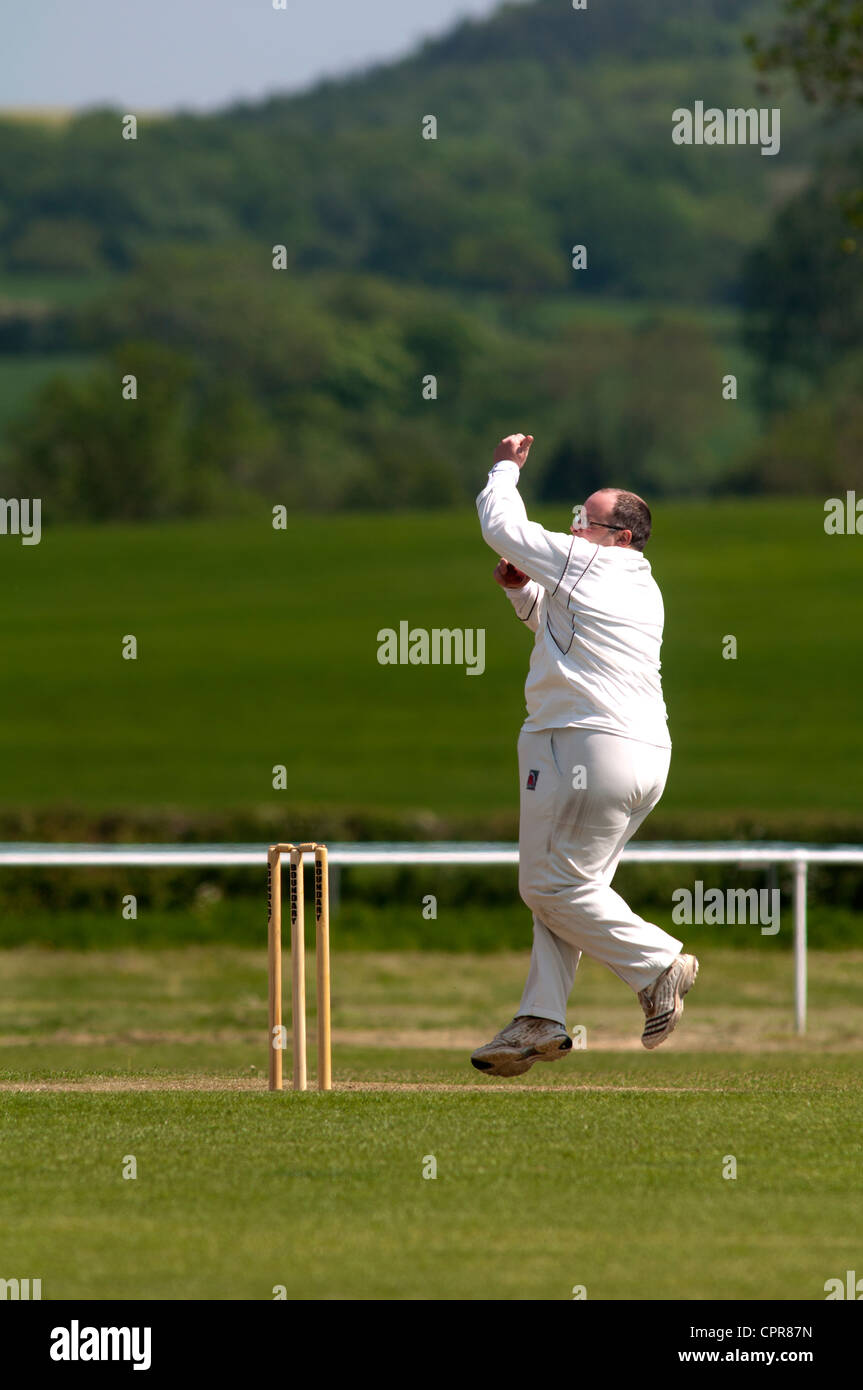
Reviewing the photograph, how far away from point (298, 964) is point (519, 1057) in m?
0.96

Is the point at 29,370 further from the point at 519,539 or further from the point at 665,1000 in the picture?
the point at 665,1000

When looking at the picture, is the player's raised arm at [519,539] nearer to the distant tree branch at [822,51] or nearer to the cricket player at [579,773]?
the cricket player at [579,773]

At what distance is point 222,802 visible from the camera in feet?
111

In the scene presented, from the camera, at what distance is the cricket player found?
7051 millimetres

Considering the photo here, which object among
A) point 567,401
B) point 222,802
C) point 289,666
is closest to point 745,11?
point 567,401

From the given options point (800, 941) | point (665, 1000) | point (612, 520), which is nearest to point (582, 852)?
point (665, 1000)

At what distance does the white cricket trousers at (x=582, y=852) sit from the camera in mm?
7059

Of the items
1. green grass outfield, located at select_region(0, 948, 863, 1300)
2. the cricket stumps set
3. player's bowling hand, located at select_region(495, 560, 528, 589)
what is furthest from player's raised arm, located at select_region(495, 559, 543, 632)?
green grass outfield, located at select_region(0, 948, 863, 1300)

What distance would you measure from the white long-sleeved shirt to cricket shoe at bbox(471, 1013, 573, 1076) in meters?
0.99

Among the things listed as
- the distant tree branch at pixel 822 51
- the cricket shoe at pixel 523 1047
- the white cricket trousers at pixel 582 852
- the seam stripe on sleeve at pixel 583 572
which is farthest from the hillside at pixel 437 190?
the cricket shoe at pixel 523 1047

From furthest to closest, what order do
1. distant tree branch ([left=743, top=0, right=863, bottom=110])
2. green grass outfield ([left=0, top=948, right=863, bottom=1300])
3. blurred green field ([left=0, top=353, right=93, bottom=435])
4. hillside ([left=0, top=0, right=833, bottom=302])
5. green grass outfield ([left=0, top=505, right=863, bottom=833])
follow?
hillside ([left=0, top=0, right=833, bottom=302]), blurred green field ([left=0, top=353, right=93, bottom=435]), green grass outfield ([left=0, top=505, right=863, bottom=833]), distant tree branch ([left=743, top=0, right=863, bottom=110]), green grass outfield ([left=0, top=948, right=863, bottom=1300])

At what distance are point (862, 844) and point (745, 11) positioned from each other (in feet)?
516

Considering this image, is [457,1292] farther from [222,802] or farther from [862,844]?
[222,802]

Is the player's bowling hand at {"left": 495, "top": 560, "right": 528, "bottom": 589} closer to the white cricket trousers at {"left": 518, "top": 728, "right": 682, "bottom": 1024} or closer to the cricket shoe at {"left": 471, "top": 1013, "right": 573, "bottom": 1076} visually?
the white cricket trousers at {"left": 518, "top": 728, "right": 682, "bottom": 1024}
